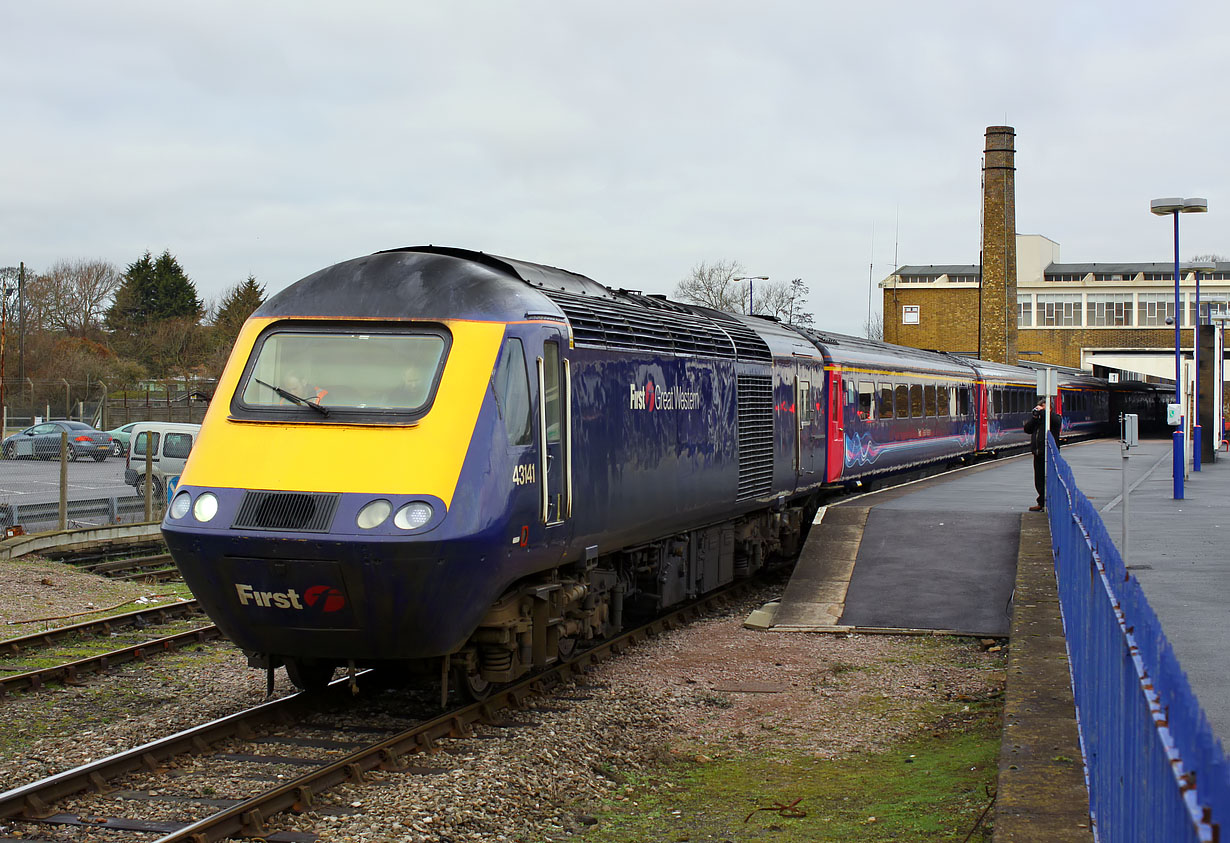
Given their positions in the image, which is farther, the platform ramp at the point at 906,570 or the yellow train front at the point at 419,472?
the platform ramp at the point at 906,570

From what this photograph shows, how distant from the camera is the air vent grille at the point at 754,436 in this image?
46.0ft

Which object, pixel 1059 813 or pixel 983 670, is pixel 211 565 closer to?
pixel 1059 813

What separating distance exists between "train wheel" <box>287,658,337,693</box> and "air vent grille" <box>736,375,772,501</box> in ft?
19.1

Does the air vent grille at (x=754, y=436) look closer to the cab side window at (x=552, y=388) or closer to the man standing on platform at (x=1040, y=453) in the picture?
the man standing on platform at (x=1040, y=453)

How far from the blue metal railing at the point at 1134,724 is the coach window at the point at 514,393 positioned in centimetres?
372

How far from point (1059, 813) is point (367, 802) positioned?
12.2ft

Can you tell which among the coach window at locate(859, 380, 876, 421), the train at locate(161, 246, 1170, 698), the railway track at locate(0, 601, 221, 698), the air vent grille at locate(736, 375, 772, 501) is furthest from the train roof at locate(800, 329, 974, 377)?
the railway track at locate(0, 601, 221, 698)

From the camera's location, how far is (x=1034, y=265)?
8688cm

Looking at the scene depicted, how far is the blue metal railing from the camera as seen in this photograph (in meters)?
2.54

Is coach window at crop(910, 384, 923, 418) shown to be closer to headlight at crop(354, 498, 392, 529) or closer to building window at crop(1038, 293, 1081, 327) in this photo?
headlight at crop(354, 498, 392, 529)

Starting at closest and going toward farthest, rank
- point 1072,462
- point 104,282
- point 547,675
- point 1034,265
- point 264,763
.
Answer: point 264,763
point 547,675
point 1072,462
point 104,282
point 1034,265

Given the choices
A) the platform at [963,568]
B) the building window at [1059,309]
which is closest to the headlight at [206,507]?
the platform at [963,568]

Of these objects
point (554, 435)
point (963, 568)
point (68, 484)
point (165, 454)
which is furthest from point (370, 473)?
point (68, 484)

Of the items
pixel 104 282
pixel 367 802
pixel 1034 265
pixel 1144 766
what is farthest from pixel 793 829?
pixel 1034 265
